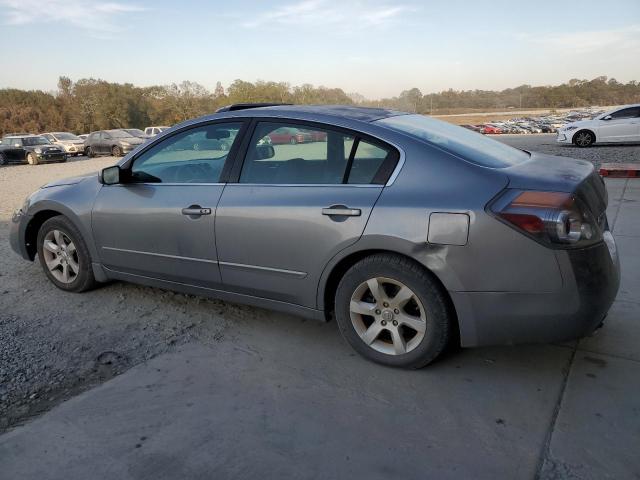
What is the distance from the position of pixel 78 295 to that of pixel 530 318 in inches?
143

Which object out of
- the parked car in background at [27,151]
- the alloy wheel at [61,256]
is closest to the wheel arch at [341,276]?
the alloy wheel at [61,256]

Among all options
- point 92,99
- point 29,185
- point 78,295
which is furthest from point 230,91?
point 78,295

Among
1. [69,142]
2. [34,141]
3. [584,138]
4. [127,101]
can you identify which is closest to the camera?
[584,138]

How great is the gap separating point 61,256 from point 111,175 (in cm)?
104

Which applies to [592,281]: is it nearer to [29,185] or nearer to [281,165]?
[281,165]

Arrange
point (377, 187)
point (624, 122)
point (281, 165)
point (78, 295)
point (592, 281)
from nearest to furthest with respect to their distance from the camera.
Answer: point (592, 281), point (377, 187), point (281, 165), point (78, 295), point (624, 122)

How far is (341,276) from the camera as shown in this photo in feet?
10.7

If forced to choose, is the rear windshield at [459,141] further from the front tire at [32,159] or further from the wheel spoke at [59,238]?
the front tire at [32,159]

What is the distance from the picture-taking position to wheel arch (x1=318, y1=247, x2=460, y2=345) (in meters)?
2.90

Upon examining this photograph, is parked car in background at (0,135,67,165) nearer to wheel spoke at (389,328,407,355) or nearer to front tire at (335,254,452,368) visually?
front tire at (335,254,452,368)

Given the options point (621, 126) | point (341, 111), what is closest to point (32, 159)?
point (621, 126)

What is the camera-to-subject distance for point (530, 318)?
8.98 feet

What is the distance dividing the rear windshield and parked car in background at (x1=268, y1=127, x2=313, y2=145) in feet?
1.72

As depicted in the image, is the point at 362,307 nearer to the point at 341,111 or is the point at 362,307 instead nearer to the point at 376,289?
the point at 376,289
